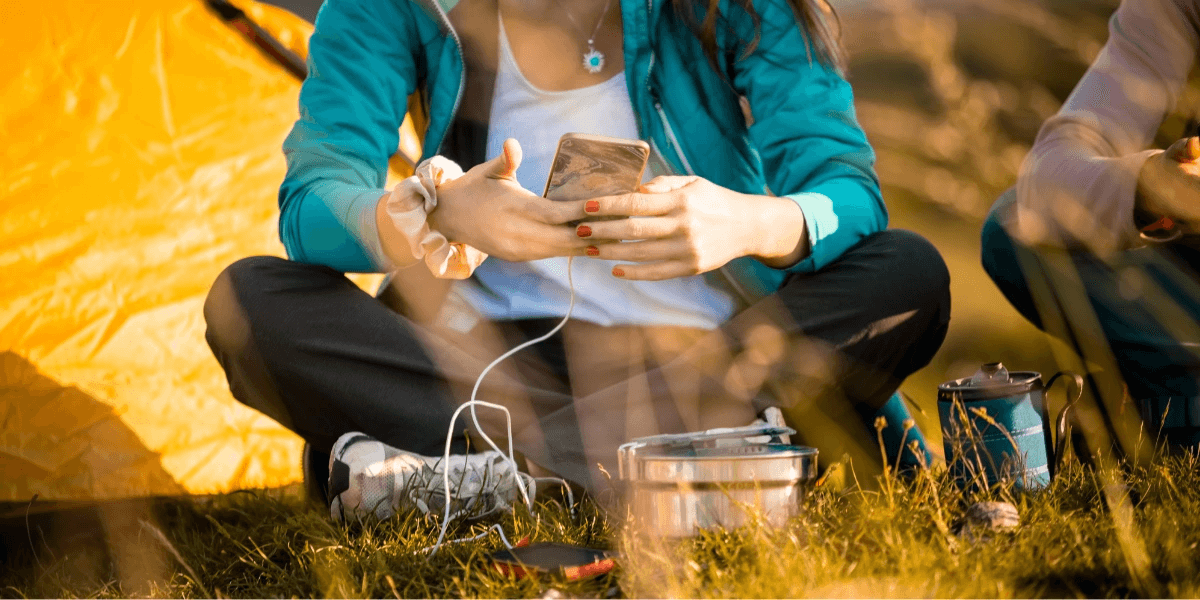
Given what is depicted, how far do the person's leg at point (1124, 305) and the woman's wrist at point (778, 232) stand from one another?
0.42 m

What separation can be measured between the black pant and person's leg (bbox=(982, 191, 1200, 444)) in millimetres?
254

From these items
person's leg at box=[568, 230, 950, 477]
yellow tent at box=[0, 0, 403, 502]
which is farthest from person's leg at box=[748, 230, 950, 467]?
yellow tent at box=[0, 0, 403, 502]

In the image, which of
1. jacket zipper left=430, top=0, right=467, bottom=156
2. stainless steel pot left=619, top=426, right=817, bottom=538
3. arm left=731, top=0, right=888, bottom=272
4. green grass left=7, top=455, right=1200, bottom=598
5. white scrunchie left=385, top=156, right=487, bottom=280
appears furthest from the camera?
jacket zipper left=430, top=0, right=467, bottom=156

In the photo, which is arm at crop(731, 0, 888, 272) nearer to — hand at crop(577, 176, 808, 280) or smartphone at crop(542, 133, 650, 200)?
hand at crop(577, 176, 808, 280)

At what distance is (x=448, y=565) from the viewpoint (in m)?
0.74

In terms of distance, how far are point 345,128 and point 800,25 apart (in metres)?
0.64

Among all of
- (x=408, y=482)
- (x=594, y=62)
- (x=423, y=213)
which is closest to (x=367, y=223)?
(x=423, y=213)

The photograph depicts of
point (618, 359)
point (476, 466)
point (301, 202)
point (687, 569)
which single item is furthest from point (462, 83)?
point (687, 569)

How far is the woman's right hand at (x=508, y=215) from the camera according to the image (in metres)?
0.90

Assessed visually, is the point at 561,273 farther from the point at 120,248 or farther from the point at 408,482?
the point at 120,248

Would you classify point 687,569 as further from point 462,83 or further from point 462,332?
point 462,83

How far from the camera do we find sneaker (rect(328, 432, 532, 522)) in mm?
927

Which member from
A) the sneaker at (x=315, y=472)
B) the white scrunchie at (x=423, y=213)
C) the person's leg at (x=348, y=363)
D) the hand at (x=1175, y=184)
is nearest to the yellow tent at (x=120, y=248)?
the sneaker at (x=315, y=472)

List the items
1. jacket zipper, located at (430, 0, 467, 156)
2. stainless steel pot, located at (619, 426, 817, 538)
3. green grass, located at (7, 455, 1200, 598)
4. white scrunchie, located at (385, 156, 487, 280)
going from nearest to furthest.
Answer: green grass, located at (7, 455, 1200, 598), stainless steel pot, located at (619, 426, 817, 538), white scrunchie, located at (385, 156, 487, 280), jacket zipper, located at (430, 0, 467, 156)
